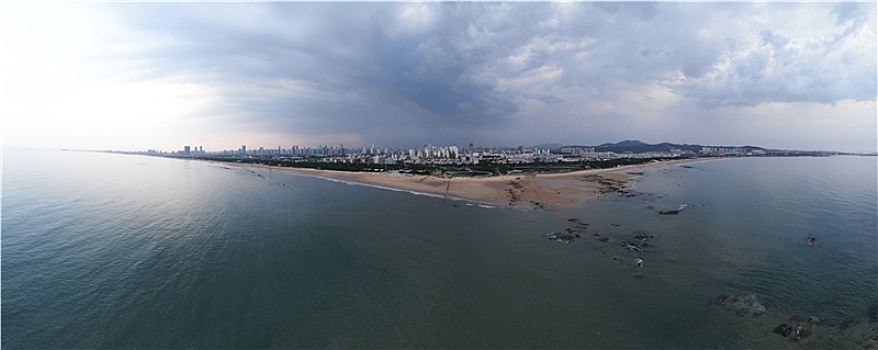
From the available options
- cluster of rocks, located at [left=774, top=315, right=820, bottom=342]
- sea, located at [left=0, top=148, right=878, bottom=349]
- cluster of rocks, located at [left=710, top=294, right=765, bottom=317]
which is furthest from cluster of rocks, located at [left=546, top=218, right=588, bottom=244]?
cluster of rocks, located at [left=774, top=315, right=820, bottom=342]

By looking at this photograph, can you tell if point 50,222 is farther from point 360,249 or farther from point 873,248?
point 873,248

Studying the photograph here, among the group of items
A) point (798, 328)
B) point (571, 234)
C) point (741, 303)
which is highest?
point (571, 234)

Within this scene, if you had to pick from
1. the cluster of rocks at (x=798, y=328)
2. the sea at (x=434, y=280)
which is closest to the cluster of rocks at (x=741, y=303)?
the sea at (x=434, y=280)

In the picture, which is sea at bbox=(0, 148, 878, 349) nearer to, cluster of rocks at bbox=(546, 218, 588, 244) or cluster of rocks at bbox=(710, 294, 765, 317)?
cluster of rocks at bbox=(710, 294, 765, 317)

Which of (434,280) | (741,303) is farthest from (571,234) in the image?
(434,280)

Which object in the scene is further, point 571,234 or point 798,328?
point 571,234

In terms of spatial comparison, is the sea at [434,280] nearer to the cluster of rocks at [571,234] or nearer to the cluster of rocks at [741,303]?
the cluster of rocks at [741,303]

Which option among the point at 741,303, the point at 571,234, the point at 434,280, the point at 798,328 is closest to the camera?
the point at 798,328

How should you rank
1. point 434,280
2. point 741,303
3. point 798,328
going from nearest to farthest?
point 798,328 < point 741,303 < point 434,280

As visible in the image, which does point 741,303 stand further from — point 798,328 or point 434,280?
point 434,280

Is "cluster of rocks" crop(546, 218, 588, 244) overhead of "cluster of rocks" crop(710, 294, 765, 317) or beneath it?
overhead
